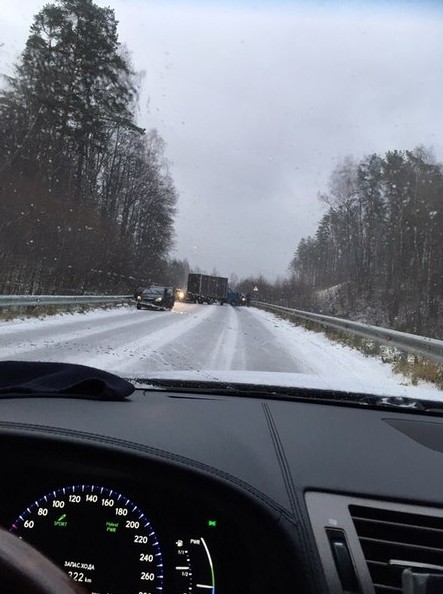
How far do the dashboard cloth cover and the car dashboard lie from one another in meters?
0.44

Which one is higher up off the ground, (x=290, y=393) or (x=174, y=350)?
(x=290, y=393)

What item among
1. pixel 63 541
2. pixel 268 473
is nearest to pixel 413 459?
pixel 268 473

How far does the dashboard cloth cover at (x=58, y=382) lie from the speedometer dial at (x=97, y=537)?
84 centimetres

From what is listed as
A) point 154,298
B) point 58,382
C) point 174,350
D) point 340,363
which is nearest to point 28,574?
point 58,382

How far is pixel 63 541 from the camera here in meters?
2.37

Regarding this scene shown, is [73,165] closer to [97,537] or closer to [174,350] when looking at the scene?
[174,350]

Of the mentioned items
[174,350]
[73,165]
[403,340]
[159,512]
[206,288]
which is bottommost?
[174,350]

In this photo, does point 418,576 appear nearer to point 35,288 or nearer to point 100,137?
point 100,137

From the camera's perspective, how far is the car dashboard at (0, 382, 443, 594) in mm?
2018

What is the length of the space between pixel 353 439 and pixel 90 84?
61.5 feet

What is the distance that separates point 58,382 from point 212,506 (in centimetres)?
141

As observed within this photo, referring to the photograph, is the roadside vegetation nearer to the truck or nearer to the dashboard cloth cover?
the dashboard cloth cover

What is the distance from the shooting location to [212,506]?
2271 millimetres

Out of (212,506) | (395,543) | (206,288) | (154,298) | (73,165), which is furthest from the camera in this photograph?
(206,288)
